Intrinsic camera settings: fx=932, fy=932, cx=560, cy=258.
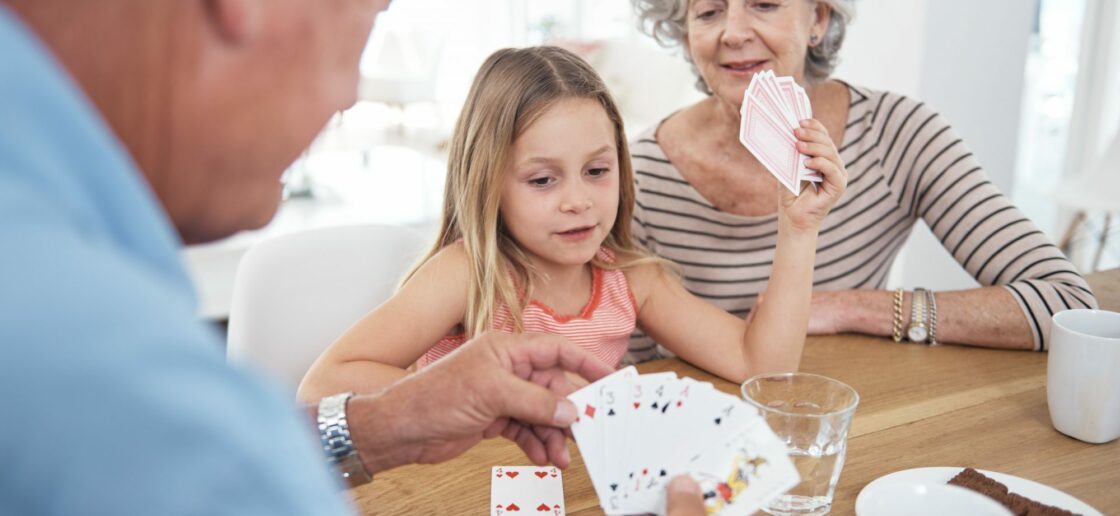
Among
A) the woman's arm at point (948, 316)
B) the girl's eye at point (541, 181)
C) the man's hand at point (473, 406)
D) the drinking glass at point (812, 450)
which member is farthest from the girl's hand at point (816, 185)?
the man's hand at point (473, 406)

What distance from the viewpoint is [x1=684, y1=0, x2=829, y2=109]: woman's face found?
1.95 metres

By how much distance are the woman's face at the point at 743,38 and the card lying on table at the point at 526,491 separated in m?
1.07

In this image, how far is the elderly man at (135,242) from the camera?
0.43 m

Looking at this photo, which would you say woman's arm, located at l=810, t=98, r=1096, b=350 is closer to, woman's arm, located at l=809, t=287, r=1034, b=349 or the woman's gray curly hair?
woman's arm, located at l=809, t=287, r=1034, b=349

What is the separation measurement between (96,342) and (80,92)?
19 centimetres

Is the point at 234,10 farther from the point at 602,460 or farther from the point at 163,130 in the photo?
the point at 602,460

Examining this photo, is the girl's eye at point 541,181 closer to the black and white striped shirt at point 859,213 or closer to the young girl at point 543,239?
the young girl at point 543,239

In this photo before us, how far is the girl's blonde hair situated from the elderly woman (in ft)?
1.12

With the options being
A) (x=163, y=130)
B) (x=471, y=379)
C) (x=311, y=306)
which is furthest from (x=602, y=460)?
(x=311, y=306)

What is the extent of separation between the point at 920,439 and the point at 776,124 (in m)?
0.59

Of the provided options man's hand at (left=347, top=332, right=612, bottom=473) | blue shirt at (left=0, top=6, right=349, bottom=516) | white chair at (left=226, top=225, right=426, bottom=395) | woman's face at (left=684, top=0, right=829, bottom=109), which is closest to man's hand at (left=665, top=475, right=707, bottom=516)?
man's hand at (left=347, top=332, right=612, bottom=473)

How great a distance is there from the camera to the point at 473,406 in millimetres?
1045

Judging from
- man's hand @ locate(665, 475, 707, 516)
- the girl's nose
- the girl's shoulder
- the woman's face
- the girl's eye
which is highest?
the woman's face

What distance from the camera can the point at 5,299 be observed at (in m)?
0.43
